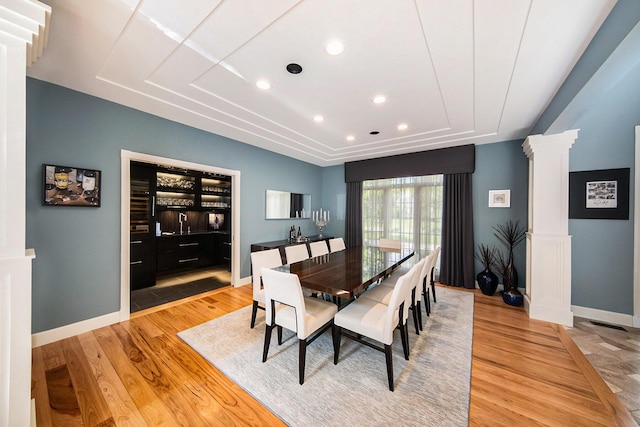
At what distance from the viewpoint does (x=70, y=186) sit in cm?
240

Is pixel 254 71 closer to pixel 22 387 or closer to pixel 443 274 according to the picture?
pixel 22 387

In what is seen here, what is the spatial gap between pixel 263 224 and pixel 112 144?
2546 mm

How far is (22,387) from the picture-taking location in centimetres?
123

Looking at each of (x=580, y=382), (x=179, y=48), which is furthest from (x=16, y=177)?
(x=580, y=382)

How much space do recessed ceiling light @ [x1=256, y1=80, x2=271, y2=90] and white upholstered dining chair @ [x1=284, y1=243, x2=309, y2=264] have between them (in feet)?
6.41

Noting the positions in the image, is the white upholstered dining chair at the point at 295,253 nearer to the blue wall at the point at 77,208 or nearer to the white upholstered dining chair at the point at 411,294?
the white upholstered dining chair at the point at 411,294

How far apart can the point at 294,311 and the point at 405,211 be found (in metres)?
3.78

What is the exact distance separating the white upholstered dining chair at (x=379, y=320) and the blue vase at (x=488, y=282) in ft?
8.60

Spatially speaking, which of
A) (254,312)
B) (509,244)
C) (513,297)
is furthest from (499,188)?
(254,312)

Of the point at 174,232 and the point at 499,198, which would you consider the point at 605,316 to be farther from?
the point at 174,232

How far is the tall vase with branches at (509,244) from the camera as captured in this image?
358cm

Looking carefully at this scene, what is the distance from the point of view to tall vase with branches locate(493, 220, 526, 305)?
3578 millimetres

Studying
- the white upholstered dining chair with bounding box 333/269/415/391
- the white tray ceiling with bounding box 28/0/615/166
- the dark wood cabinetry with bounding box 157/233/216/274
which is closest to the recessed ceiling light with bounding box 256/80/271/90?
the white tray ceiling with bounding box 28/0/615/166

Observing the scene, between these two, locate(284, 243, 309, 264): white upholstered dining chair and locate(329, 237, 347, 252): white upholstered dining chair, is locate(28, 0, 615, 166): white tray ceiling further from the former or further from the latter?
locate(329, 237, 347, 252): white upholstered dining chair
